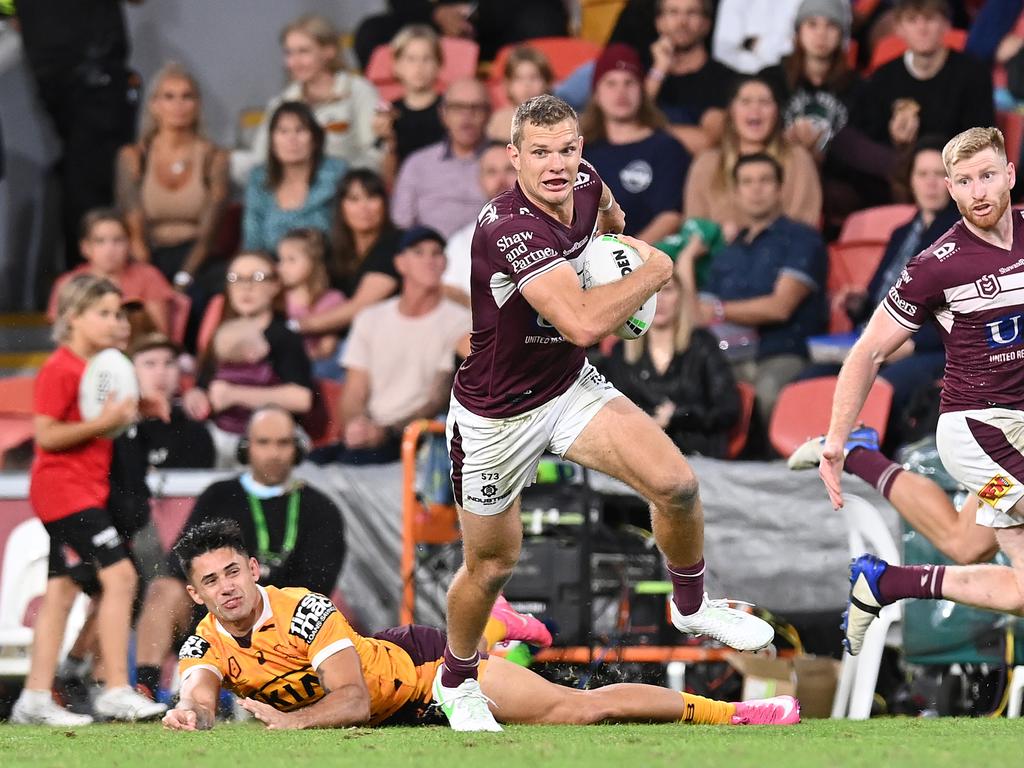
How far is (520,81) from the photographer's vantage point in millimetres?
12617

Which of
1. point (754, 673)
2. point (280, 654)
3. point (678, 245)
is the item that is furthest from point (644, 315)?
point (678, 245)

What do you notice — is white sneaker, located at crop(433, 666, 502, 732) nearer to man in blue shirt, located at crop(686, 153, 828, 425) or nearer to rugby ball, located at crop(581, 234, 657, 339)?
rugby ball, located at crop(581, 234, 657, 339)

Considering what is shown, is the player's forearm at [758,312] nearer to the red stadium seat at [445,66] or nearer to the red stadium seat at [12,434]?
the red stadium seat at [445,66]

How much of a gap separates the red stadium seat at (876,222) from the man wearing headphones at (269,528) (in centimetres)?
396

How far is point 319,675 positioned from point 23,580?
3443 mm

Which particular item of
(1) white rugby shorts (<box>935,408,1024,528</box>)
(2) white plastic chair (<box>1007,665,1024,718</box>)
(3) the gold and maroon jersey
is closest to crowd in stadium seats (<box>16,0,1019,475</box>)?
(2) white plastic chair (<box>1007,665,1024,718</box>)

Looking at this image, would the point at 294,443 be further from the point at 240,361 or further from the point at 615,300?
the point at 615,300

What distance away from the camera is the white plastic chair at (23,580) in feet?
32.7

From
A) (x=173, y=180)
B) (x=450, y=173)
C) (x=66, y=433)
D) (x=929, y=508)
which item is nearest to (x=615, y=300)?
(x=929, y=508)

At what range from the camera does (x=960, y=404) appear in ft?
24.8

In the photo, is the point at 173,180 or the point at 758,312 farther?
the point at 173,180

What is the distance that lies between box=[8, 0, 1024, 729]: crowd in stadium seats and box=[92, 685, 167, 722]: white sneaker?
0.33 feet

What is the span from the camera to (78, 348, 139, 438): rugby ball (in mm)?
9195

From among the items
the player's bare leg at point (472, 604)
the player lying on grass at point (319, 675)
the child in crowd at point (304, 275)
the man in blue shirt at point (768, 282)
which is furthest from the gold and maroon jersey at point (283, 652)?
the child in crowd at point (304, 275)
